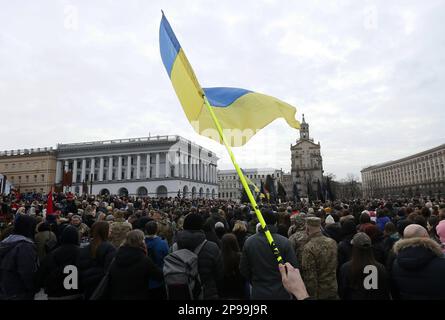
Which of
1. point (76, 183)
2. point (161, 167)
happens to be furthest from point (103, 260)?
point (76, 183)

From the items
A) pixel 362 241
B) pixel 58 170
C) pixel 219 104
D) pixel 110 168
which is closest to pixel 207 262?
pixel 362 241

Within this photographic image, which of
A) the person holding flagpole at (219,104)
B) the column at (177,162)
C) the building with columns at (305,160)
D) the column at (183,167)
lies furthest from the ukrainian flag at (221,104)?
the building with columns at (305,160)

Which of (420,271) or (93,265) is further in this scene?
(93,265)

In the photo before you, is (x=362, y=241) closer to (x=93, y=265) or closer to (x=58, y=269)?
(x=93, y=265)

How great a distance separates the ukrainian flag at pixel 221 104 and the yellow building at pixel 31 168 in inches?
3216

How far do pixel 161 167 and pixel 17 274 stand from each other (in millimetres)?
70556

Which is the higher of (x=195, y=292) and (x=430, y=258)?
(x=430, y=258)

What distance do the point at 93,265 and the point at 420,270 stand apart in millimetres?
4274

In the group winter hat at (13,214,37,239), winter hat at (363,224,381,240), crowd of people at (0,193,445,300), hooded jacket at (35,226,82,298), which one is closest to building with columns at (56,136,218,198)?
winter hat at (13,214,37,239)

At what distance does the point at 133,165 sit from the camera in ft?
250

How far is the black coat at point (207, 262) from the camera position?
4.15 m

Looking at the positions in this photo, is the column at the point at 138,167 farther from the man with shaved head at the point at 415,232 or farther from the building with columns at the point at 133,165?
the man with shaved head at the point at 415,232
